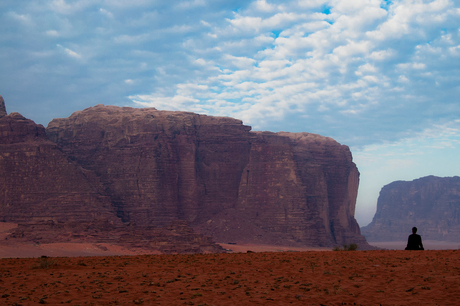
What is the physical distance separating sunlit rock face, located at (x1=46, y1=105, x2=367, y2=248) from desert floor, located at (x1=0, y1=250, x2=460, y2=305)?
230ft

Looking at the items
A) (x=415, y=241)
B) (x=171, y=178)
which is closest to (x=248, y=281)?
(x=415, y=241)

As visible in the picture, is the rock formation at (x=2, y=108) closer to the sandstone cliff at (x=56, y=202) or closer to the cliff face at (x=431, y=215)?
the sandstone cliff at (x=56, y=202)

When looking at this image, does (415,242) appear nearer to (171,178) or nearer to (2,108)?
(171,178)

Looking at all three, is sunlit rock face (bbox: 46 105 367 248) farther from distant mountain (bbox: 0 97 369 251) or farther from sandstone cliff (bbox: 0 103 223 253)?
sandstone cliff (bbox: 0 103 223 253)

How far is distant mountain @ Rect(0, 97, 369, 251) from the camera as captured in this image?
3297 inches

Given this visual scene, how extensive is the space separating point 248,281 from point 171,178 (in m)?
80.3

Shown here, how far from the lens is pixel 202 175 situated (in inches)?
4237

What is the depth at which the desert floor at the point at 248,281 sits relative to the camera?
17.8m

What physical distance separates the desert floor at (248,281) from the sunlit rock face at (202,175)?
70.2 metres

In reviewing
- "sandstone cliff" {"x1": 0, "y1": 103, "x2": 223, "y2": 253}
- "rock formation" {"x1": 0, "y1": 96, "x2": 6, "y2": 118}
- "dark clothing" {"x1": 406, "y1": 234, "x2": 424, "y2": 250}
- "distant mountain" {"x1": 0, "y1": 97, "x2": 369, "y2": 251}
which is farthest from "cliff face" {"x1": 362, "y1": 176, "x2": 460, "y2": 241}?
"dark clothing" {"x1": 406, "y1": 234, "x2": 424, "y2": 250}

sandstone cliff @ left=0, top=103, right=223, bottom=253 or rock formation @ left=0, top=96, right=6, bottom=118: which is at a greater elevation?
rock formation @ left=0, top=96, right=6, bottom=118

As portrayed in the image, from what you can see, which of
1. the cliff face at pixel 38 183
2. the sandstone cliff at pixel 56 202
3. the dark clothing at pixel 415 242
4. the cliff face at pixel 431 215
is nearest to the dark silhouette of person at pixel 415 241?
the dark clothing at pixel 415 242

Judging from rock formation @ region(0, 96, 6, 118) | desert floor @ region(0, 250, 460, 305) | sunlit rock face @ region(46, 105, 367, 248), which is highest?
rock formation @ region(0, 96, 6, 118)

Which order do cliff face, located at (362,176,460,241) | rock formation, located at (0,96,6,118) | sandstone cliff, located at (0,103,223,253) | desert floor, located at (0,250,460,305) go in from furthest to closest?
cliff face, located at (362,176,460,241) < rock formation, located at (0,96,6,118) < sandstone cliff, located at (0,103,223,253) < desert floor, located at (0,250,460,305)
